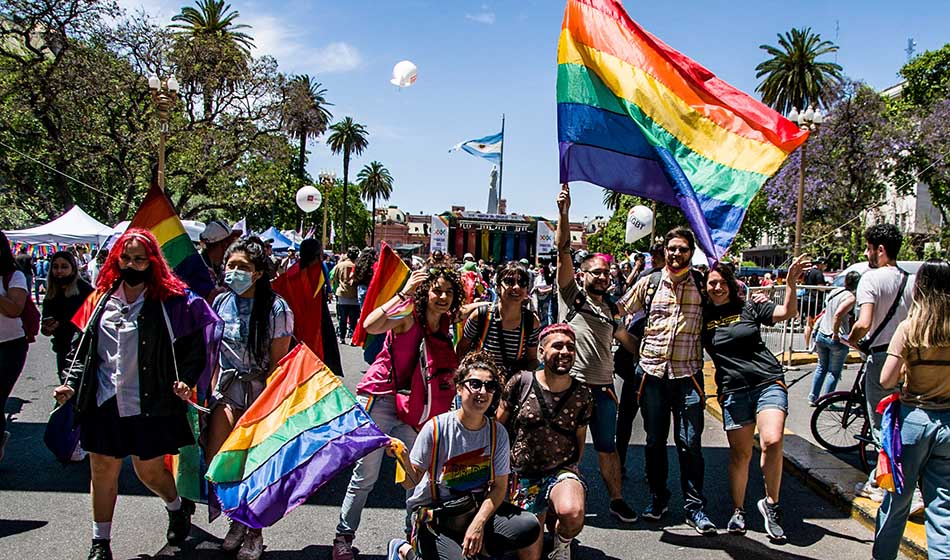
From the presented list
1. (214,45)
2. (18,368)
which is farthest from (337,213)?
(18,368)

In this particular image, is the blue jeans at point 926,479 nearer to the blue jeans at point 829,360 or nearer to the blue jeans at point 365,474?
the blue jeans at point 365,474

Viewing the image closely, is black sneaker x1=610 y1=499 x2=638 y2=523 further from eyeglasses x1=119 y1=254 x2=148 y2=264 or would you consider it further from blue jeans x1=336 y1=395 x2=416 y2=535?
eyeglasses x1=119 y1=254 x2=148 y2=264

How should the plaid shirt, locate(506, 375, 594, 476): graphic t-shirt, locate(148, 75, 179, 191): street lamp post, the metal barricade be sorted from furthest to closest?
the metal barricade, locate(148, 75, 179, 191): street lamp post, the plaid shirt, locate(506, 375, 594, 476): graphic t-shirt

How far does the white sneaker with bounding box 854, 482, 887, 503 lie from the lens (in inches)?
201

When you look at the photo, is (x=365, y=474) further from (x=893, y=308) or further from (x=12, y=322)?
(x=893, y=308)

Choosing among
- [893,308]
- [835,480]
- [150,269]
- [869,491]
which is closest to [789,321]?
[835,480]

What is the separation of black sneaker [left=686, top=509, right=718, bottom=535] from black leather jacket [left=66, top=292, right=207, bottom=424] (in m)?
3.27

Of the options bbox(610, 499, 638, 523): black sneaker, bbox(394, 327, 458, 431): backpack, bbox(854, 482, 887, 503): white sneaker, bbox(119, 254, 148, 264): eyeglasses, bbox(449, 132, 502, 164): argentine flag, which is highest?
bbox(449, 132, 502, 164): argentine flag

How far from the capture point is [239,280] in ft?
13.7

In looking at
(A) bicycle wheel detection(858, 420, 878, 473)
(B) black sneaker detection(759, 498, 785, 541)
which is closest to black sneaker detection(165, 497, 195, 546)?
(B) black sneaker detection(759, 498, 785, 541)

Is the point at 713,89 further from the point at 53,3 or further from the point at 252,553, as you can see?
the point at 53,3

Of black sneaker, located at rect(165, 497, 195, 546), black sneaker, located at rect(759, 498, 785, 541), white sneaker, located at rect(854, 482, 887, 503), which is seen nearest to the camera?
black sneaker, located at rect(165, 497, 195, 546)

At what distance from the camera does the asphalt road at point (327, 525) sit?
4121 millimetres

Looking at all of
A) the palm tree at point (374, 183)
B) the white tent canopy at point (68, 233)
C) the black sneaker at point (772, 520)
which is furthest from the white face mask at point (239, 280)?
the palm tree at point (374, 183)
